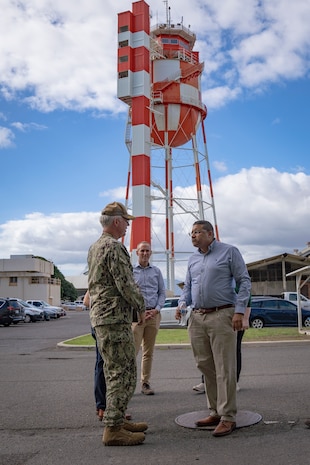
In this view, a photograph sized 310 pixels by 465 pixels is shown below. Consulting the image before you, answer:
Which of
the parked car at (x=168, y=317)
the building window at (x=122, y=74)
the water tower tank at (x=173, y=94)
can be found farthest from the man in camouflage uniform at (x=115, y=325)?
the water tower tank at (x=173, y=94)

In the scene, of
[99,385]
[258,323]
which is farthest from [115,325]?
[258,323]

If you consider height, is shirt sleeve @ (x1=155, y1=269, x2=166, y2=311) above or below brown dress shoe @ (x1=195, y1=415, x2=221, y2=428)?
above

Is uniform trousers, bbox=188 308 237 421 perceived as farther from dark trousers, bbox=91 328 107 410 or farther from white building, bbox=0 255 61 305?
white building, bbox=0 255 61 305

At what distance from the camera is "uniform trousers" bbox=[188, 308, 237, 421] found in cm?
491

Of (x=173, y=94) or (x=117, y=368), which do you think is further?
(x=173, y=94)

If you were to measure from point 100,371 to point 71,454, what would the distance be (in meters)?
1.19

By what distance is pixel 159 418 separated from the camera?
5.52m

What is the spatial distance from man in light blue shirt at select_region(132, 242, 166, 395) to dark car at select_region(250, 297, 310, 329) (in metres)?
14.1

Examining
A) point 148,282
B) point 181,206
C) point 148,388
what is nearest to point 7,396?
point 148,388

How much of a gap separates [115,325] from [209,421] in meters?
1.43

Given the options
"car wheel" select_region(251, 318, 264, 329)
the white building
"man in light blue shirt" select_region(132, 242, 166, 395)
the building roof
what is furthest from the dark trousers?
the building roof

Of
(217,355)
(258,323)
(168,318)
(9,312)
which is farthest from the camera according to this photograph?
(9,312)

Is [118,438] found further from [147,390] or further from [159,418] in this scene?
[147,390]

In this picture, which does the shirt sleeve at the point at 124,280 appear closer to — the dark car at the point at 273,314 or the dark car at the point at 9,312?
the dark car at the point at 273,314
